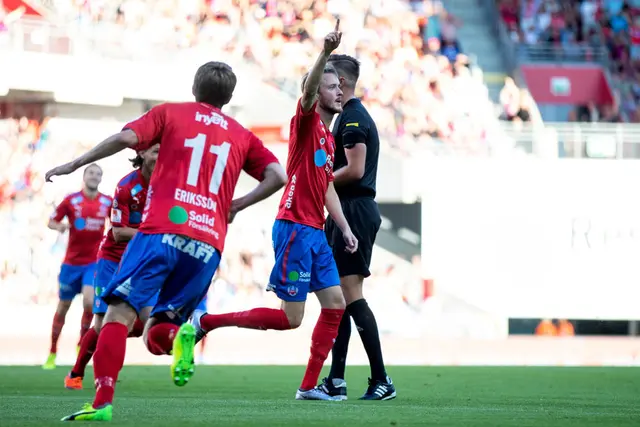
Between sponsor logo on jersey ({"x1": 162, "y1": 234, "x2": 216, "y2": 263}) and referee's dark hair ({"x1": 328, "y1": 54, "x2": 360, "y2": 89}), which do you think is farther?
referee's dark hair ({"x1": 328, "y1": 54, "x2": 360, "y2": 89})

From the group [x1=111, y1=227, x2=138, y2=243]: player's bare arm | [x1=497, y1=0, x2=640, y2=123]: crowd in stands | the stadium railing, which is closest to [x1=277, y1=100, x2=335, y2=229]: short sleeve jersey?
[x1=111, y1=227, x2=138, y2=243]: player's bare arm

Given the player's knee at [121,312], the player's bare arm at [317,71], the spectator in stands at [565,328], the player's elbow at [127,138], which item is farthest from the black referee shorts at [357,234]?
the spectator in stands at [565,328]

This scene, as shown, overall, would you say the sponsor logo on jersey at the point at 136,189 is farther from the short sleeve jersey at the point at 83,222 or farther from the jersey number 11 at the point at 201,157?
the short sleeve jersey at the point at 83,222

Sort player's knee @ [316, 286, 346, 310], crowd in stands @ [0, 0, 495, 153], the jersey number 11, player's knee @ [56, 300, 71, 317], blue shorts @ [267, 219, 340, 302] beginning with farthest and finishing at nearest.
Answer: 1. crowd in stands @ [0, 0, 495, 153]
2. player's knee @ [56, 300, 71, 317]
3. player's knee @ [316, 286, 346, 310]
4. blue shorts @ [267, 219, 340, 302]
5. the jersey number 11

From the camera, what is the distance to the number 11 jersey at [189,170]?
635cm

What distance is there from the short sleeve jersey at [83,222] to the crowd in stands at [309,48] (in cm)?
1018

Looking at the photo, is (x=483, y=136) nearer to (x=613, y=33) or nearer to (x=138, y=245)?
(x=613, y=33)

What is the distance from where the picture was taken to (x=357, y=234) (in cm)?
899

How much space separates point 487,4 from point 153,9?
12.4 metres

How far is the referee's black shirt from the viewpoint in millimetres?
9039

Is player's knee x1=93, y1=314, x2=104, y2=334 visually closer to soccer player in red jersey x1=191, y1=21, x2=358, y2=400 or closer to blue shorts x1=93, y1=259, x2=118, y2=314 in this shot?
blue shorts x1=93, y1=259, x2=118, y2=314

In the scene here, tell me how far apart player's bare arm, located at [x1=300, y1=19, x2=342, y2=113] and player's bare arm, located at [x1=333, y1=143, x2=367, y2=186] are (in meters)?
0.99

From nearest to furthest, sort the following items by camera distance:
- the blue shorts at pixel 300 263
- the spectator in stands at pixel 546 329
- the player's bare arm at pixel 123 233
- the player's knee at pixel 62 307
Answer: the blue shorts at pixel 300 263 → the player's bare arm at pixel 123 233 → the player's knee at pixel 62 307 → the spectator in stands at pixel 546 329

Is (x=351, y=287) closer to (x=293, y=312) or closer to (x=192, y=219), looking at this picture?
(x=293, y=312)
